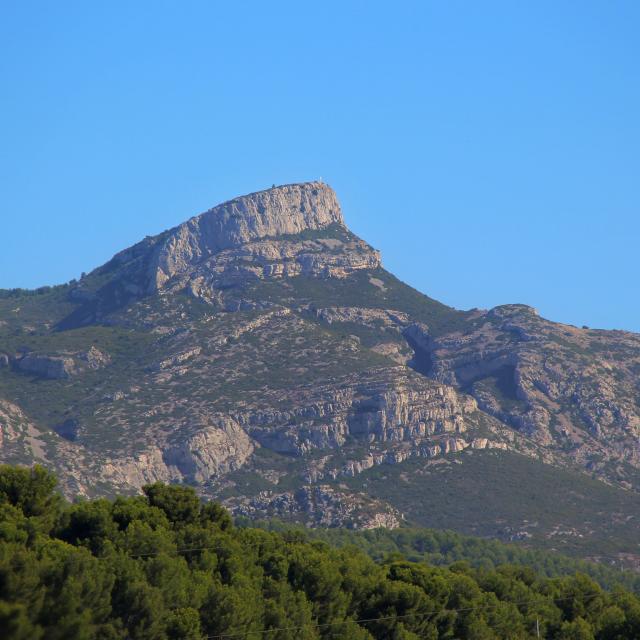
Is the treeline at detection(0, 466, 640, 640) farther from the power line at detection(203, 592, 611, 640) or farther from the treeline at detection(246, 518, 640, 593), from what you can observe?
the treeline at detection(246, 518, 640, 593)

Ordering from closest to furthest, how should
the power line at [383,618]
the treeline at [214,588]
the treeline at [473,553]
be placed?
the treeline at [214,588] → the power line at [383,618] → the treeline at [473,553]

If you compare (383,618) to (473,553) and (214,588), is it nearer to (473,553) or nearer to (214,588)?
(214,588)

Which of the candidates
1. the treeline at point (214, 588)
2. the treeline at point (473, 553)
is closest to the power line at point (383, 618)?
the treeline at point (214, 588)

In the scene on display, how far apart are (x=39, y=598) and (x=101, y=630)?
6.03 m

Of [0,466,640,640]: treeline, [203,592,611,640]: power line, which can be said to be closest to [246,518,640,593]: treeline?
[0,466,640,640]: treeline

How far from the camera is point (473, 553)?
191000 mm

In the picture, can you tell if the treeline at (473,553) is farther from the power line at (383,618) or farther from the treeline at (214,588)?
the power line at (383,618)

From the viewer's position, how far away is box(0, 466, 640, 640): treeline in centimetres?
8175

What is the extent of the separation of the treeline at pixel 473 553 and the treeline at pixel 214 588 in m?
57.9

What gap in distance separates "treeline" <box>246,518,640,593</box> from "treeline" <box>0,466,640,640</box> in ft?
190

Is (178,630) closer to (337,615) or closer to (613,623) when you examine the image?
(337,615)

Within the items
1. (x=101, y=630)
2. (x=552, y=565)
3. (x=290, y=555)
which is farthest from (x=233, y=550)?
(x=552, y=565)

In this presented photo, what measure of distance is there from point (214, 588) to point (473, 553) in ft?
336

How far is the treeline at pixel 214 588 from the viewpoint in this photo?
81750 millimetres
